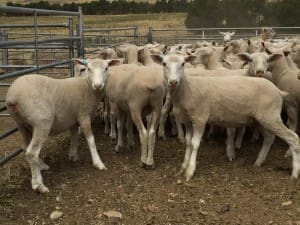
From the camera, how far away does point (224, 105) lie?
561 cm

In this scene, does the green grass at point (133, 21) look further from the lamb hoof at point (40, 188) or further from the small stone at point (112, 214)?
the small stone at point (112, 214)

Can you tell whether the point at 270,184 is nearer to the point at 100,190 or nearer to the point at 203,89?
the point at 203,89

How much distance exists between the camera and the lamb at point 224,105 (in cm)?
548

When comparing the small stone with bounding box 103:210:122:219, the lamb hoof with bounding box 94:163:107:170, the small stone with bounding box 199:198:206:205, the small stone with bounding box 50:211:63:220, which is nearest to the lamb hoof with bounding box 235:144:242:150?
the small stone with bounding box 199:198:206:205

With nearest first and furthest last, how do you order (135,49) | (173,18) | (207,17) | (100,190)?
(100,190) < (135,49) < (207,17) < (173,18)

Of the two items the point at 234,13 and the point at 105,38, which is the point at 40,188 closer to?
the point at 105,38

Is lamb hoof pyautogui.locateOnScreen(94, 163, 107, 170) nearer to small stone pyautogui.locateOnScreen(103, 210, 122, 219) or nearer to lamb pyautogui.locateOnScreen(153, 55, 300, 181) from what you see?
lamb pyautogui.locateOnScreen(153, 55, 300, 181)

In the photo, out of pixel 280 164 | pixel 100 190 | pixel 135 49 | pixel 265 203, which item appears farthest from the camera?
pixel 135 49

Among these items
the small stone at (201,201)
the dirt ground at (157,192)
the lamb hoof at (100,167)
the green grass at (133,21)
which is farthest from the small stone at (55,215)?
the green grass at (133,21)

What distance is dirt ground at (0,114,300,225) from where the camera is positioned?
443 cm

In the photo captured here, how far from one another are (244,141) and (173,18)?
39796 mm

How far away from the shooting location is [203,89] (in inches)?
223

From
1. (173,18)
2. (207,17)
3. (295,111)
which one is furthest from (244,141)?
(173,18)

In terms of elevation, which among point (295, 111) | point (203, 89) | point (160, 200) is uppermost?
point (203, 89)
